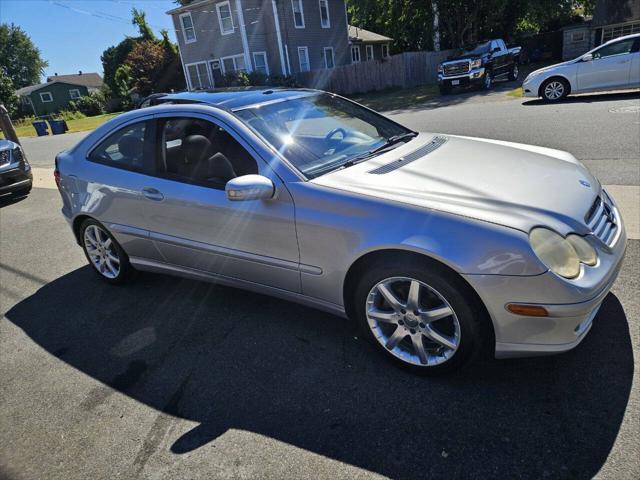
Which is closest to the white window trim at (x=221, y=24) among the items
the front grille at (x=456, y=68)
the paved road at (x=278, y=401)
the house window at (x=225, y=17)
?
the house window at (x=225, y=17)

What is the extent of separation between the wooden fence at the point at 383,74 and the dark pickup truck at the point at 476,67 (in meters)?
6.40

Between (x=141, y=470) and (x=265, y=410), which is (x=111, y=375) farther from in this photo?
(x=265, y=410)

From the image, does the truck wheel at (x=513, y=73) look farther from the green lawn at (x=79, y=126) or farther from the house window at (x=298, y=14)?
the green lawn at (x=79, y=126)

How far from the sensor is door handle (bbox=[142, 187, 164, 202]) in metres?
3.50

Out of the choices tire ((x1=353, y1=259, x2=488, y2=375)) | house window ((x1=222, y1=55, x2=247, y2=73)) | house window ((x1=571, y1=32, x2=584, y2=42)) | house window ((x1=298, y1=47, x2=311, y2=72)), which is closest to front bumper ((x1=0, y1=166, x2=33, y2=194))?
tire ((x1=353, y1=259, x2=488, y2=375))

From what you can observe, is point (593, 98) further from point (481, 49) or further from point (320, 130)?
point (320, 130)

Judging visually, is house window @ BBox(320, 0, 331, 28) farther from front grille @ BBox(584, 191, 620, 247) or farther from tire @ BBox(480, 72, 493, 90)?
front grille @ BBox(584, 191, 620, 247)

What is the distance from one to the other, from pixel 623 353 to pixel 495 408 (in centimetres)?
89

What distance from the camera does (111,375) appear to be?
122 inches

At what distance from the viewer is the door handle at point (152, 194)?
11.5ft

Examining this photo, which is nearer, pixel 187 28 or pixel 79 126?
pixel 187 28

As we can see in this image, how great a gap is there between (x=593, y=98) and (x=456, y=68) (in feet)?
21.9

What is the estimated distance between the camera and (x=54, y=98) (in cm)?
6194

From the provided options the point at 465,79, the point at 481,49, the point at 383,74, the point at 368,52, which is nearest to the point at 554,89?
the point at 465,79
